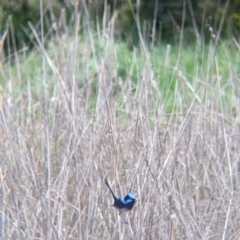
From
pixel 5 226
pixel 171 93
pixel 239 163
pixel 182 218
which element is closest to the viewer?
pixel 182 218

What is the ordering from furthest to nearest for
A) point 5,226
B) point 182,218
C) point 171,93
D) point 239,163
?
1. point 171,93
2. point 239,163
3. point 5,226
4. point 182,218

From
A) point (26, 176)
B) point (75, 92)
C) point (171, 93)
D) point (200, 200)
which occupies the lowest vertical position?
point (171, 93)

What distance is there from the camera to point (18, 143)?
128 inches

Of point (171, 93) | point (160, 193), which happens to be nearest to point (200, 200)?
point (160, 193)

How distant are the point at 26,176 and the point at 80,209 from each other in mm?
291

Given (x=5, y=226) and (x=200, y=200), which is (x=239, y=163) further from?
(x=5, y=226)

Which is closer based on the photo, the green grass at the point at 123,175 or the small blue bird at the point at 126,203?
the small blue bird at the point at 126,203

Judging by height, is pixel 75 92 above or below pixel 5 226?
above

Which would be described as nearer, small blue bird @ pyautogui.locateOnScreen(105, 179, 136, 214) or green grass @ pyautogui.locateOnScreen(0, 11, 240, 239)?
Result: small blue bird @ pyautogui.locateOnScreen(105, 179, 136, 214)

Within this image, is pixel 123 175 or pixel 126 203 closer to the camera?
pixel 126 203

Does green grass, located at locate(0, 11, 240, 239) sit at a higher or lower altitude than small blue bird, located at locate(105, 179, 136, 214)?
lower

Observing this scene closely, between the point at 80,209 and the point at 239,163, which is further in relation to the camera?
the point at 239,163

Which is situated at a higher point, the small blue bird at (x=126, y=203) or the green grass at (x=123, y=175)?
the small blue bird at (x=126, y=203)

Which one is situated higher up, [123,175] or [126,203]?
[126,203]
